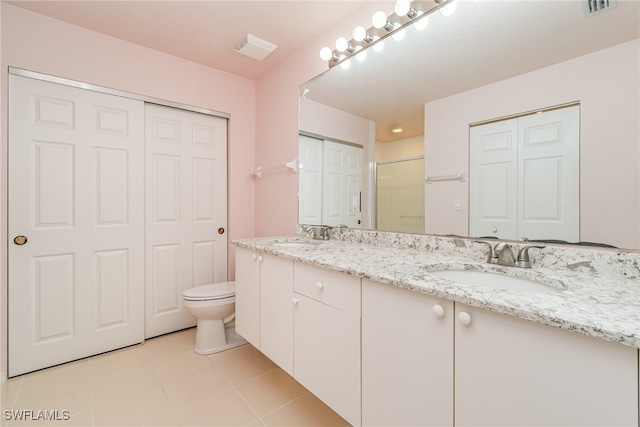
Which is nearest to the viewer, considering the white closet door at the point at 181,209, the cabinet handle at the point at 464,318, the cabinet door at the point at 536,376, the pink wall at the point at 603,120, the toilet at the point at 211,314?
the cabinet door at the point at 536,376

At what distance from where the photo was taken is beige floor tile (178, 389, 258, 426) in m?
1.36

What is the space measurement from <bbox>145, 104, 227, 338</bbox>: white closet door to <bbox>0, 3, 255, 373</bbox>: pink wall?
0.39ft

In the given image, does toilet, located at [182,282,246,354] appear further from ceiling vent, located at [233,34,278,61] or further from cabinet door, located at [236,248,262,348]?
ceiling vent, located at [233,34,278,61]

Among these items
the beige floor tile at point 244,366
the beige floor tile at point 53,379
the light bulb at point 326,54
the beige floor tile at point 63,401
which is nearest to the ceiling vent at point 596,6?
the light bulb at point 326,54

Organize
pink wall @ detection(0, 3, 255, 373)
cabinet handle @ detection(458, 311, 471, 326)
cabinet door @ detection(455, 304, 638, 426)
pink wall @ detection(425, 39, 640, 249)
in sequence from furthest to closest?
pink wall @ detection(0, 3, 255, 373)
pink wall @ detection(425, 39, 640, 249)
cabinet handle @ detection(458, 311, 471, 326)
cabinet door @ detection(455, 304, 638, 426)

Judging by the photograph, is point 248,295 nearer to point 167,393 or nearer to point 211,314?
point 211,314

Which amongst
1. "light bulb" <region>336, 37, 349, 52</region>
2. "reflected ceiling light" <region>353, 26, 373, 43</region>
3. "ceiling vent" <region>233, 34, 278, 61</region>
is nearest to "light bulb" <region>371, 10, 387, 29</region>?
"reflected ceiling light" <region>353, 26, 373, 43</region>

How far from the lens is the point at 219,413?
1.42 metres

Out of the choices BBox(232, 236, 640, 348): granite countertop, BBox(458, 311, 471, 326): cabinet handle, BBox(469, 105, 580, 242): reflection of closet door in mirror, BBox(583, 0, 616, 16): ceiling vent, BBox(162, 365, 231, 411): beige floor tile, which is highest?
BBox(583, 0, 616, 16): ceiling vent

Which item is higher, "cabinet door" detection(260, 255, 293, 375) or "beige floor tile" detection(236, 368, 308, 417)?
"cabinet door" detection(260, 255, 293, 375)

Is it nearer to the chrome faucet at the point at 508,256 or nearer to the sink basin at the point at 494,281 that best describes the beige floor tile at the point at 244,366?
the sink basin at the point at 494,281

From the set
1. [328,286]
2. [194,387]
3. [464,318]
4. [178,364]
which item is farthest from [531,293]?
[178,364]

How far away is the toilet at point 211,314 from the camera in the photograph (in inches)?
77.4

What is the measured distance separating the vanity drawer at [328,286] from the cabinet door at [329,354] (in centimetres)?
3
